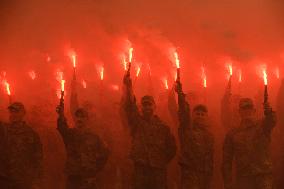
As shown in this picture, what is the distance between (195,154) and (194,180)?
1.27ft

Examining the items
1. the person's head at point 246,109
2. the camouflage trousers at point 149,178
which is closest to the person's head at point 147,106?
the camouflage trousers at point 149,178

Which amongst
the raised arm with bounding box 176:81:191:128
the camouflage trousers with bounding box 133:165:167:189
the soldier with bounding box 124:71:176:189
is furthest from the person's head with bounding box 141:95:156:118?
the camouflage trousers with bounding box 133:165:167:189

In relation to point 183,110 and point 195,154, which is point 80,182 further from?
point 183,110

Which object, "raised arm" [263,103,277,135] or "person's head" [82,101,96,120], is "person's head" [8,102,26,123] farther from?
"raised arm" [263,103,277,135]

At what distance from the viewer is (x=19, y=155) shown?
6914 mm

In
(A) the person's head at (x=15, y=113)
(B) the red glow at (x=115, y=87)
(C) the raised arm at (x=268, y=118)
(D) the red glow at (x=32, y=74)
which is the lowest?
(C) the raised arm at (x=268, y=118)

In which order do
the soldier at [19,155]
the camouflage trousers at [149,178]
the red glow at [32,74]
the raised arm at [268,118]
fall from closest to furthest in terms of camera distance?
1. the raised arm at [268,118]
2. the camouflage trousers at [149,178]
3. the soldier at [19,155]
4. the red glow at [32,74]

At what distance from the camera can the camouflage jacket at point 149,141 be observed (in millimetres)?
6773

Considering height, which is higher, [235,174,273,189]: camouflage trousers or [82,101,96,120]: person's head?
[82,101,96,120]: person's head

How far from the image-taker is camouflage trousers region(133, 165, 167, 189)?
Result: 672 cm

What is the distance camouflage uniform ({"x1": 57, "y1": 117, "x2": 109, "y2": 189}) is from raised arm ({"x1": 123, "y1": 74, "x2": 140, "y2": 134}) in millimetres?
587

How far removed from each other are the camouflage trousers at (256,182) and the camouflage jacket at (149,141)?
110cm

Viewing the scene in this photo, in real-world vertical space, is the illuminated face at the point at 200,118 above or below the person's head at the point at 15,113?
below

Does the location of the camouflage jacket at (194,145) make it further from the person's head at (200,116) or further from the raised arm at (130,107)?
the raised arm at (130,107)
